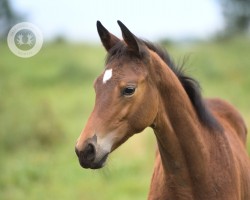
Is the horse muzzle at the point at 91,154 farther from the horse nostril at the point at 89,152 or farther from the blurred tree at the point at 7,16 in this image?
the blurred tree at the point at 7,16

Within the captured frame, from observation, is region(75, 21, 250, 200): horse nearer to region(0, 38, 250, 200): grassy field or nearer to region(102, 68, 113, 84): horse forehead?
region(102, 68, 113, 84): horse forehead

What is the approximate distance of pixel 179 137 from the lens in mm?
3789

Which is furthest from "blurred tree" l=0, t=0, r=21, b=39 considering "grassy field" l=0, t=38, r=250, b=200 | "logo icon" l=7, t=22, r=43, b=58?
"logo icon" l=7, t=22, r=43, b=58

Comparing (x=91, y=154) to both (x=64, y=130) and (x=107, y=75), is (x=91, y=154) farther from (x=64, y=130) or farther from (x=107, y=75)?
(x=64, y=130)

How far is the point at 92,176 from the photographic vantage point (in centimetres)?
891

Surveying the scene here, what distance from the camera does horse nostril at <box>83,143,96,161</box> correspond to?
3.20 meters

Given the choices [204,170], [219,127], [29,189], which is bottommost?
[29,189]

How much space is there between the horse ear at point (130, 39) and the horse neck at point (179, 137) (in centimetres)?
27

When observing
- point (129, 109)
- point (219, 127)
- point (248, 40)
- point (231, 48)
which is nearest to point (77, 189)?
point (219, 127)

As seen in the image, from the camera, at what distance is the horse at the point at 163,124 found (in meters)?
3.34

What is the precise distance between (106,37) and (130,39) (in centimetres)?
30

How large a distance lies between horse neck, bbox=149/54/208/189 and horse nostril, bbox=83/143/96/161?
612 mm

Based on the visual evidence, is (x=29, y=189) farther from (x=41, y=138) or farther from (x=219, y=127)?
(x=219, y=127)

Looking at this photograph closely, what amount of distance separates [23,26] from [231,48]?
19.2 metres
